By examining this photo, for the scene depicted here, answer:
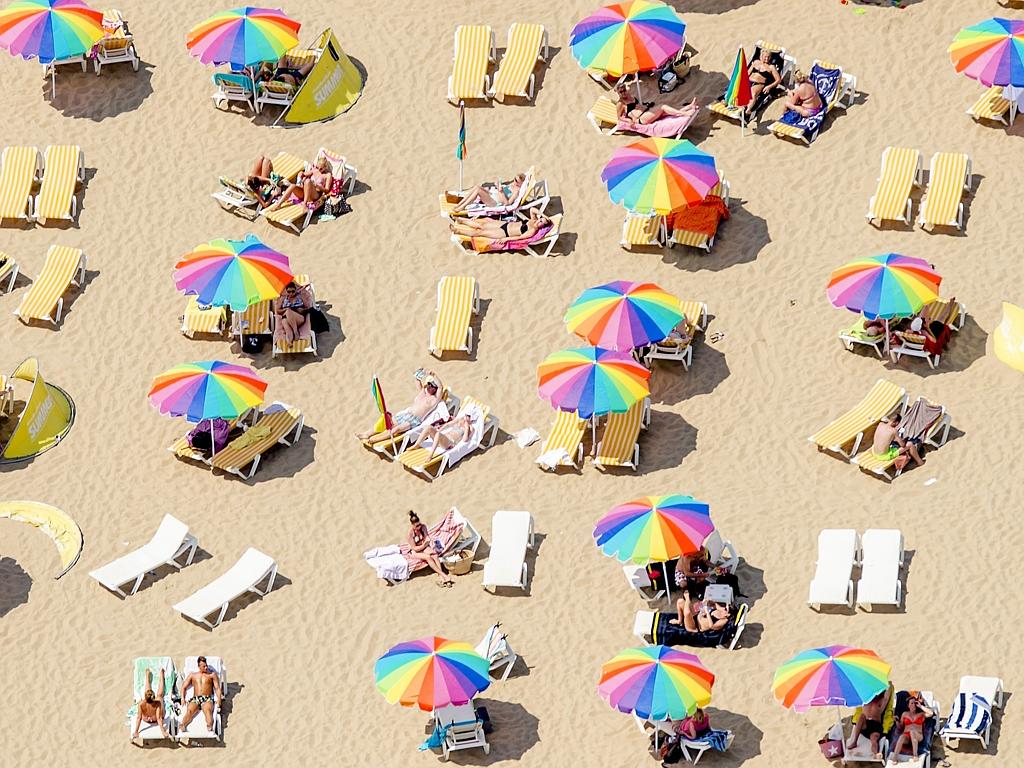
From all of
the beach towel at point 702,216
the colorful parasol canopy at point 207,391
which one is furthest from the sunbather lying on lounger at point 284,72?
the colorful parasol canopy at point 207,391

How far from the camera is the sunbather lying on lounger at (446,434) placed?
36.9m

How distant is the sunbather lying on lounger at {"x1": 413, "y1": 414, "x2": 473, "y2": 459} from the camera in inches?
1454

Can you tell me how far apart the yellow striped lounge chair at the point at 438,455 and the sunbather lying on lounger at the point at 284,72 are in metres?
7.56

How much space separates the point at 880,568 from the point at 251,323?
9810 mm

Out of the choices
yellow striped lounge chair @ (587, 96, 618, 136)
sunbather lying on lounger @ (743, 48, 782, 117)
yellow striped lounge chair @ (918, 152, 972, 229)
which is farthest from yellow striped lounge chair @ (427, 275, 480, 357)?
yellow striped lounge chair @ (918, 152, 972, 229)

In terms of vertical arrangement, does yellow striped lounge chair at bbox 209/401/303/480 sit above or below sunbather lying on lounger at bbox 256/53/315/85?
below

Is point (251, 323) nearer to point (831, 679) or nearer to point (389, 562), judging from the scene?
point (389, 562)

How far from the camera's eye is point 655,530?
33969 mm

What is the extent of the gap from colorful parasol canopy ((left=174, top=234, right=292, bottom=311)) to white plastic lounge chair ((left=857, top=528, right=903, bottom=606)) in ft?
29.1

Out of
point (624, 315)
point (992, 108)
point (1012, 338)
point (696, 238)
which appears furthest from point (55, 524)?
point (992, 108)

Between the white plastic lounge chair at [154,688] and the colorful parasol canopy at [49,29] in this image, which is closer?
the white plastic lounge chair at [154,688]

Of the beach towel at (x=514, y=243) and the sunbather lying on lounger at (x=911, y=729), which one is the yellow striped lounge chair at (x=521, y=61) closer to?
the beach towel at (x=514, y=243)

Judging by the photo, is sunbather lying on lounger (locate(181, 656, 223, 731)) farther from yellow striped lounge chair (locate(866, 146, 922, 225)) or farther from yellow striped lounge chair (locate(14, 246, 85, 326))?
yellow striped lounge chair (locate(866, 146, 922, 225))

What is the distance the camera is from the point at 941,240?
39.1 metres
